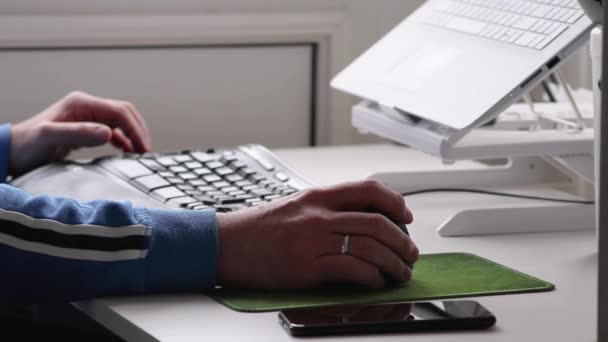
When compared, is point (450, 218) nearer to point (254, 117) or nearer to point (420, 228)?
point (420, 228)

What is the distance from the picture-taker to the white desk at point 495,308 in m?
0.81

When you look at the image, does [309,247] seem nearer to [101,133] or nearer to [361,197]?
[361,197]

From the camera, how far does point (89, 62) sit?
1754 mm

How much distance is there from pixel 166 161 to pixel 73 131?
0.45ft

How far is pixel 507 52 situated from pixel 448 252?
0.81 ft

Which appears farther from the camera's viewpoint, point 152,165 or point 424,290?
point 152,165

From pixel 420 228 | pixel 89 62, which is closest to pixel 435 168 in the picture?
pixel 420 228

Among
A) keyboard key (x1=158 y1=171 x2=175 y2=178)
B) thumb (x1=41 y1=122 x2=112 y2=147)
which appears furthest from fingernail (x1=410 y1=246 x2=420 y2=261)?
thumb (x1=41 y1=122 x2=112 y2=147)

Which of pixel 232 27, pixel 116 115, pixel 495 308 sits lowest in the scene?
→ pixel 495 308

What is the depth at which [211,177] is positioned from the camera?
123 cm

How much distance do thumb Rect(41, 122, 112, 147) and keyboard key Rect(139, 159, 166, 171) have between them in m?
0.08

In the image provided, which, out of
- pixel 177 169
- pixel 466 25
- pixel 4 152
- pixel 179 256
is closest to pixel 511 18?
pixel 466 25

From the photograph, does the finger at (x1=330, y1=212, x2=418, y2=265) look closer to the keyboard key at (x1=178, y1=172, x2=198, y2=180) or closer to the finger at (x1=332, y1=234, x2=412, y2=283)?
the finger at (x1=332, y1=234, x2=412, y2=283)

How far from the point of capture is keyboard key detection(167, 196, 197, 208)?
1112 millimetres
